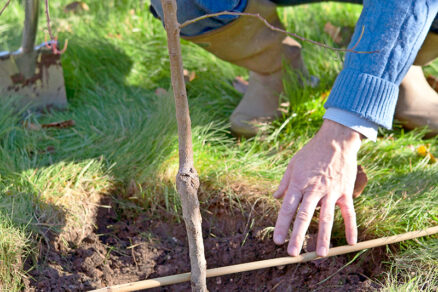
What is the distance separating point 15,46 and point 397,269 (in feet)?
7.32

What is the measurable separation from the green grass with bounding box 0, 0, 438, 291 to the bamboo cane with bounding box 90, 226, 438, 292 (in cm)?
5

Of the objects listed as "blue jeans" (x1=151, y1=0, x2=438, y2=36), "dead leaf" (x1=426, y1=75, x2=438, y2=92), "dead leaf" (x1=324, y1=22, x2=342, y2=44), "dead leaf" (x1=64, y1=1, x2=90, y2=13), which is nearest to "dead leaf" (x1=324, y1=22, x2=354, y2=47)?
"dead leaf" (x1=324, y1=22, x2=342, y2=44)

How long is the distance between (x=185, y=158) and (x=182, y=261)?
48cm

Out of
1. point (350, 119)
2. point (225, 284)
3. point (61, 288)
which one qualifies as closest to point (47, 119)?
point (61, 288)

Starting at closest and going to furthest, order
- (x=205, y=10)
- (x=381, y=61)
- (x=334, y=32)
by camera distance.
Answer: (x=381, y=61) → (x=205, y=10) → (x=334, y=32)

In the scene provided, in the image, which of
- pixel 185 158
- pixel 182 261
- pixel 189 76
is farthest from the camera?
pixel 189 76

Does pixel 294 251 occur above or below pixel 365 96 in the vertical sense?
below

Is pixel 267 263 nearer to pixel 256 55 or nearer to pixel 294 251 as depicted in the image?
pixel 294 251

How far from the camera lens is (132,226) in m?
1.73

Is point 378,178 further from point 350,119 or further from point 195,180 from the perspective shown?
point 195,180

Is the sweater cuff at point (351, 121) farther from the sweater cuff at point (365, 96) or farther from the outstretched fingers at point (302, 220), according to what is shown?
the outstretched fingers at point (302, 220)

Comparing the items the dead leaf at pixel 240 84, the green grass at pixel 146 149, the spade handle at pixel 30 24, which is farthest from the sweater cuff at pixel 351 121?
the spade handle at pixel 30 24

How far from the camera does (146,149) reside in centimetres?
193

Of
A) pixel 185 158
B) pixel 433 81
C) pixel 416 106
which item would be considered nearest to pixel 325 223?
pixel 185 158
